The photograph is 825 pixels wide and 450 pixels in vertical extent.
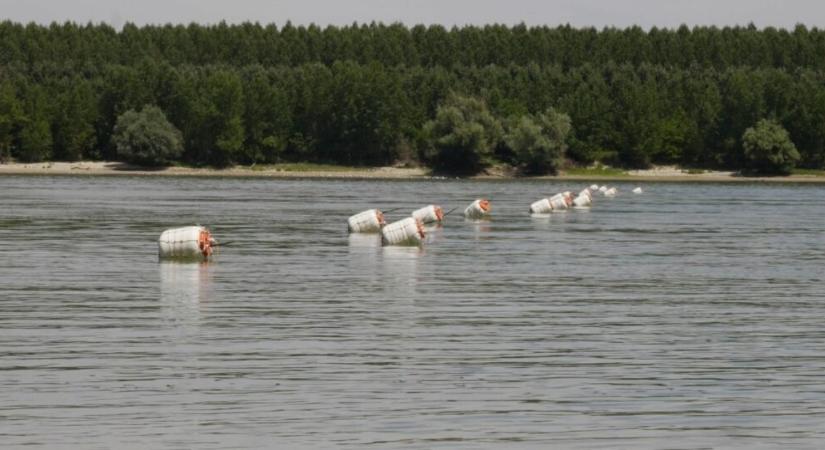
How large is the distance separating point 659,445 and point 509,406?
136 inches

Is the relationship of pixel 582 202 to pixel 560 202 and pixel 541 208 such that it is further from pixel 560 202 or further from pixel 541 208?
pixel 541 208

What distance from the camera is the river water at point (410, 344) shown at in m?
25.9

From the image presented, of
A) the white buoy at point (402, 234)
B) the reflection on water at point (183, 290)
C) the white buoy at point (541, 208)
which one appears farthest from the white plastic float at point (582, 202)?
the reflection on water at point (183, 290)

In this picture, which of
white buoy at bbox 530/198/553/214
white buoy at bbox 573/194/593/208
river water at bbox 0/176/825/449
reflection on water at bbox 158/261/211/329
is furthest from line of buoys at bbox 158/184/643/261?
white buoy at bbox 573/194/593/208

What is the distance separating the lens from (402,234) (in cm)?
6719

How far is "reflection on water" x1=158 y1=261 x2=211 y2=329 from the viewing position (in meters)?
39.6

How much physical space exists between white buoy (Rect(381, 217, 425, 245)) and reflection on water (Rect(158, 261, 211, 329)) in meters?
12.4

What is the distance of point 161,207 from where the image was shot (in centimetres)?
10400

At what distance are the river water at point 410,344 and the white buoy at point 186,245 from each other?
88cm

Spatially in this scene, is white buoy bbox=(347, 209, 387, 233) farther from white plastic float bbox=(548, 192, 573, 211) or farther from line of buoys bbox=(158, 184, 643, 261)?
white plastic float bbox=(548, 192, 573, 211)

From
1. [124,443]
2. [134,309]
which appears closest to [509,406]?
[124,443]

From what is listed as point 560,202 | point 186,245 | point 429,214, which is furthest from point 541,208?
point 186,245

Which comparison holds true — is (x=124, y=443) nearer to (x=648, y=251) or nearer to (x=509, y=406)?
(x=509, y=406)

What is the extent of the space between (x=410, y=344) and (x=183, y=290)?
12.8 meters
